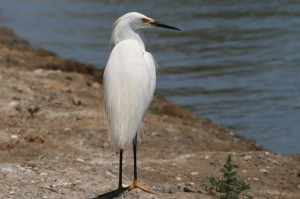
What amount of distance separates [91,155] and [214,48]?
11.0 metres

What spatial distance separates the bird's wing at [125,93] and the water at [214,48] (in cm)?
508

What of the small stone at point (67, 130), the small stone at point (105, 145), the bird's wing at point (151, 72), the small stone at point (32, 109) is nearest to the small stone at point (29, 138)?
the small stone at point (67, 130)

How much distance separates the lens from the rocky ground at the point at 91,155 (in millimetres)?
7234

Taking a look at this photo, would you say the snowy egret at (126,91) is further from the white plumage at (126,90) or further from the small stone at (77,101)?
Answer: the small stone at (77,101)

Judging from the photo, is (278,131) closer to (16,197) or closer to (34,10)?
(16,197)

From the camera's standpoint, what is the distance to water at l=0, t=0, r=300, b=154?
13695 mm

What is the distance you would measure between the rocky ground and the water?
1975 millimetres

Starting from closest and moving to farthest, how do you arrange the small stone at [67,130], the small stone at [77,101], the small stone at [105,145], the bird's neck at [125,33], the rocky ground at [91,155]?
the rocky ground at [91,155]
the bird's neck at [125,33]
the small stone at [105,145]
the small stone at [67,130]
the small stone at [77,101]

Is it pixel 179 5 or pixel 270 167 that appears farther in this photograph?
pixel 179 5

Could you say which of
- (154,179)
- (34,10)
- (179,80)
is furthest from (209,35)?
(154,179)

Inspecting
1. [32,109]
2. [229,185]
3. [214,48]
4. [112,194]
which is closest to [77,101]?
[32,109]

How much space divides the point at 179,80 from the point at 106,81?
924 cm

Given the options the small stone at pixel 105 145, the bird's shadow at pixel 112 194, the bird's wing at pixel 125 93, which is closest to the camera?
the bird's wing at pixel 125 93

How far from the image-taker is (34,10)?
26.9 m
